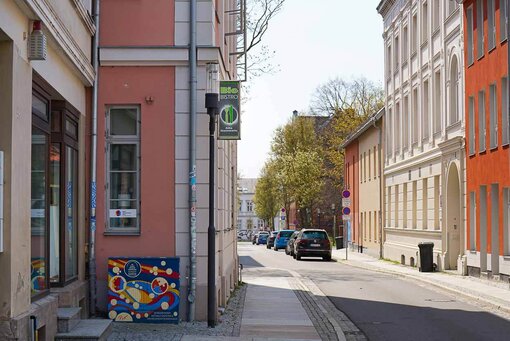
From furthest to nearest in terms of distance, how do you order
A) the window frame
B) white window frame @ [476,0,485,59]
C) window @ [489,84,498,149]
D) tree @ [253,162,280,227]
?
tree @ [253,162,280,227], white window frame @ [476,0,485,59], window @ [489,84,498,149], the window frame

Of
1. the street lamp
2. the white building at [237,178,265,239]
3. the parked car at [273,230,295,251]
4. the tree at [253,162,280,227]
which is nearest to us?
the street lamp

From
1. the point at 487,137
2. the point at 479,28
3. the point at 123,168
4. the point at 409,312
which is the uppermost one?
the point at 479,28

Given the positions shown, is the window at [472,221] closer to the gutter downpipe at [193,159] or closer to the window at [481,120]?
the window at [481,120]

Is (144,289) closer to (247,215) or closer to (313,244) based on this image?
(313,244)

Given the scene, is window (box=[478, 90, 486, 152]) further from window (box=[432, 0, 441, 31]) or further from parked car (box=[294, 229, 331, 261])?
parked car (box=[294, 229, 331, 261])

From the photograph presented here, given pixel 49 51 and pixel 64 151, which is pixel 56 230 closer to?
pixel 64 151

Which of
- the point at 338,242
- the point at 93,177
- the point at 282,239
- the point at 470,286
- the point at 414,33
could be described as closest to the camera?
the point at 93,177

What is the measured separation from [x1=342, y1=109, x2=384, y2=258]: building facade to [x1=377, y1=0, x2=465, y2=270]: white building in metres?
2.32

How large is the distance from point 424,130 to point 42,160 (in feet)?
82.3

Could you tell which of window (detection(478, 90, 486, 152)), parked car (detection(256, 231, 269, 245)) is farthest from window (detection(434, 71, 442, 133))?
parked car (detection(256, 231, 269, 245))

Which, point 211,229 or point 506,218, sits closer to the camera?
point 211,229

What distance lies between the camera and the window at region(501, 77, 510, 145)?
76.1 feet

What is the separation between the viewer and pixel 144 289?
13.2 meters

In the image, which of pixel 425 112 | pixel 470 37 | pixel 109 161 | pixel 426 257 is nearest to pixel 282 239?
pixel 425 112
